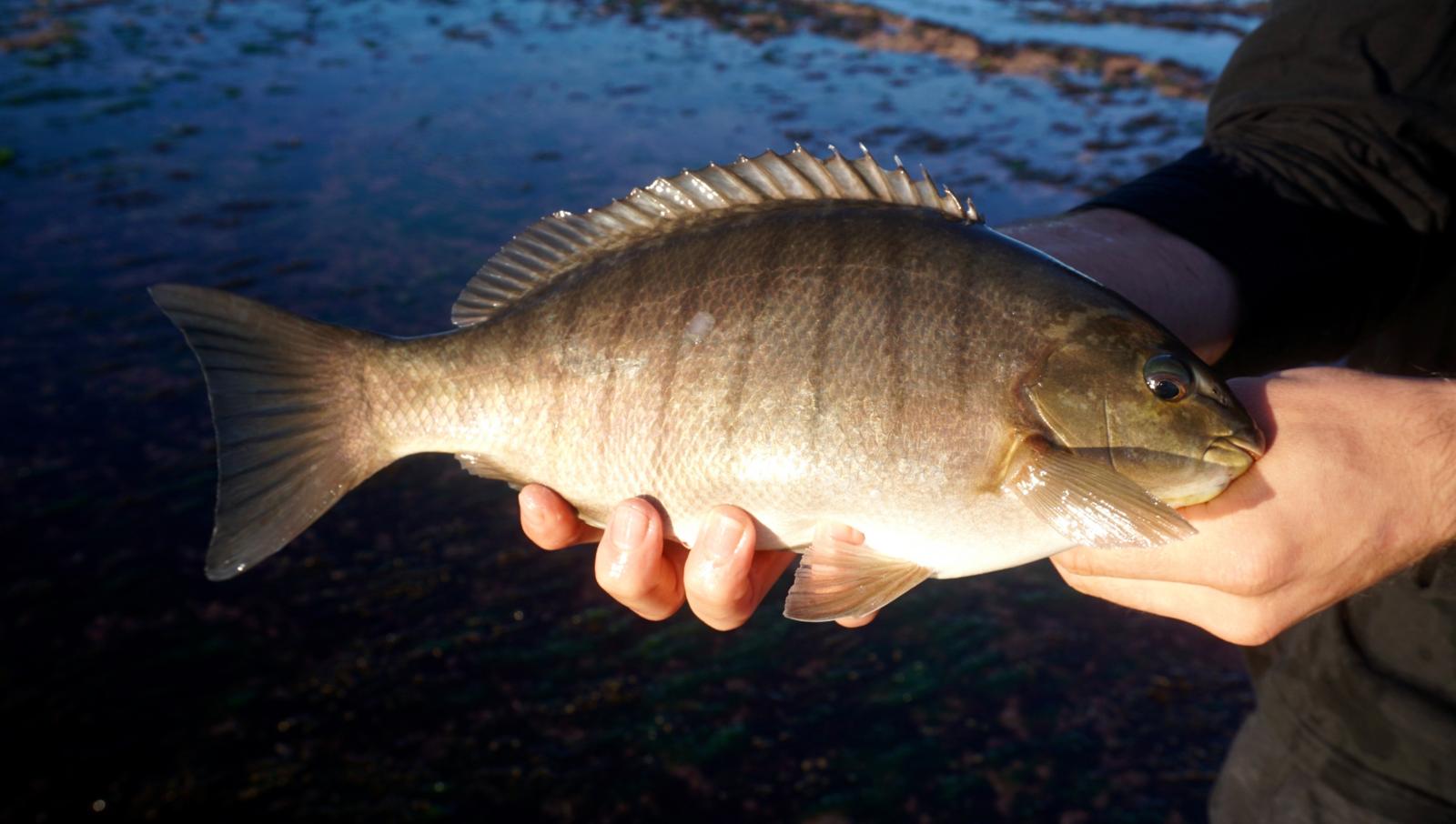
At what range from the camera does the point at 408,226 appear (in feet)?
28.4

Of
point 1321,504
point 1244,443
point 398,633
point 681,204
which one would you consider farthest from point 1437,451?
point 398,633

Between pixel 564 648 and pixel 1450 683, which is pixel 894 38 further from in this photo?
pixel 1450 683

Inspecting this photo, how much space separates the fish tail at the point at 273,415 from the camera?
2.24m

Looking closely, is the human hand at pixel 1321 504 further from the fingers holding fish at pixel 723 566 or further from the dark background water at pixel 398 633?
the dark background water at pixel 398 633

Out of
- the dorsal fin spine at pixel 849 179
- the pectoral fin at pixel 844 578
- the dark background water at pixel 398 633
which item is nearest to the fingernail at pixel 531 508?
the pectoral fin at pixel 844 578

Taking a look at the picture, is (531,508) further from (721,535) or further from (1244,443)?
(1244,443)

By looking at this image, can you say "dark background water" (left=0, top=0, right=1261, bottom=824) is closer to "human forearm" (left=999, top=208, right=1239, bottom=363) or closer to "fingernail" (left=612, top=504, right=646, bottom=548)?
"fingernail" (left=612, top=504, right=646, bottom=548)

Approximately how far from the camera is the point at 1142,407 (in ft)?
6.66

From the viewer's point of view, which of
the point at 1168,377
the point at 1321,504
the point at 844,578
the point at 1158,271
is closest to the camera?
the point at 1321,504

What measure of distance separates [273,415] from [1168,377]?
6.96ft

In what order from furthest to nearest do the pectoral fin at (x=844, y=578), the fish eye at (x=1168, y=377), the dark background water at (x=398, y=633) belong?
the dark background water at (x=398, y=633)
the pectoral fin at (x=844, y=578)
the fish eye at (x=1168, y=377)

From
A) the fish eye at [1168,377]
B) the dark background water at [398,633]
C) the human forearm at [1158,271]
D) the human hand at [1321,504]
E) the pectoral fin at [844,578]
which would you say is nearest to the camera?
the human hand at [1321,504]

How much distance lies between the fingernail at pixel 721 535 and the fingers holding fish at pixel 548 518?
1.27ft

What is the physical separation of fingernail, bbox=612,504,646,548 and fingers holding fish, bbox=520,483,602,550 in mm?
161
